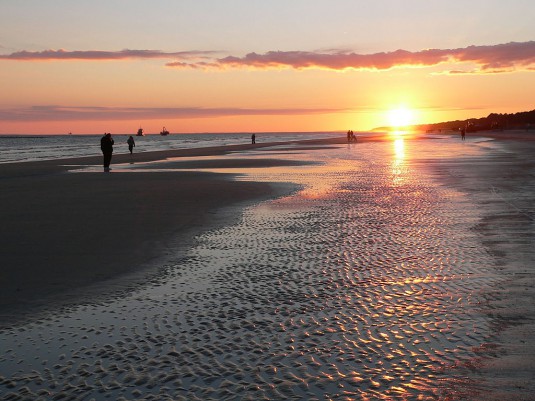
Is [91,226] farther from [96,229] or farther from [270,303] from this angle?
[270,303]

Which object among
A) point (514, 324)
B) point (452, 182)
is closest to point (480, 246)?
point (514, 324)

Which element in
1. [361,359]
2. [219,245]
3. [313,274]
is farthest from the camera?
[219,245]

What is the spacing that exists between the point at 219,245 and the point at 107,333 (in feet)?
18.5

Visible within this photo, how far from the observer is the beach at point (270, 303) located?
567 centimetres

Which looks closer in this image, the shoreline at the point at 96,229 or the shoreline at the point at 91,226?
the shoreline at the point at 96,229

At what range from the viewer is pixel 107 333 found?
7113 mm

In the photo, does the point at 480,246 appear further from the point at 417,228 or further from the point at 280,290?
the point at 280,290

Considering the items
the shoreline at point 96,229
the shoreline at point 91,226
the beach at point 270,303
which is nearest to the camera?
the beach at point 270,303

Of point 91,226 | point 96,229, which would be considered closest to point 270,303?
point 96,229

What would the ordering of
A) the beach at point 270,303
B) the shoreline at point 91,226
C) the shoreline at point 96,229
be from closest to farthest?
the beach at point 270,303 < the shoreline at point 96,229 < the shoreline at point 91,226

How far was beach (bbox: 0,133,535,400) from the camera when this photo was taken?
18.6ft

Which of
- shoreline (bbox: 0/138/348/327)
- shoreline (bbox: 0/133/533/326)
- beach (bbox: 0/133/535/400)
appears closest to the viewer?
beach (bbox: 0/133/535/400)

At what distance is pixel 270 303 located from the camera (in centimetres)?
821

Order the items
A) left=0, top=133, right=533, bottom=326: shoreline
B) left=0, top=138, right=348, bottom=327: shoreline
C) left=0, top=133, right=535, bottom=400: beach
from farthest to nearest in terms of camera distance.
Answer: left=0, top=133, right=533, bottom=326: shoreline, left=0, top=138, right=348, bottom=327: shoreline, left=0, top=133, right=535, bottom=400: beach
